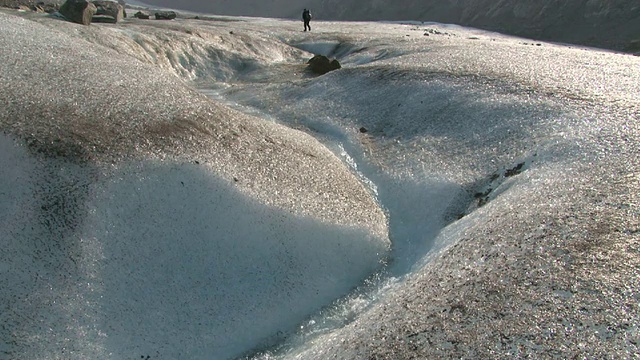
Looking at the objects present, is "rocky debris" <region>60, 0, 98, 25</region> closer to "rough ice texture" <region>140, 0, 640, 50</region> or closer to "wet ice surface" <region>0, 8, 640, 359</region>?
"wet ice surface" <region>0, 8, 640, 359</region>

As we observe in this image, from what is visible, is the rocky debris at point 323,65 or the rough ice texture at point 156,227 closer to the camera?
the rough ice texture at point 156,227

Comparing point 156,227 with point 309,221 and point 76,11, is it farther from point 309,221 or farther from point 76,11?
point 76,11

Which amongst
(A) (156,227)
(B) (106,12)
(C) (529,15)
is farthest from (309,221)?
(C) (529,15)

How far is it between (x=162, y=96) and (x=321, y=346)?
11.4 metres

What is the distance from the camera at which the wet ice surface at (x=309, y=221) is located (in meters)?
8.96

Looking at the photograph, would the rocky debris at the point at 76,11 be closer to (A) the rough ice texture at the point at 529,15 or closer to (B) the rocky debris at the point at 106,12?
(B) the rocky debris at the point at 106,12

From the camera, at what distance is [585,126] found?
49.9ft

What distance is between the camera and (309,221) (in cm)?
1338

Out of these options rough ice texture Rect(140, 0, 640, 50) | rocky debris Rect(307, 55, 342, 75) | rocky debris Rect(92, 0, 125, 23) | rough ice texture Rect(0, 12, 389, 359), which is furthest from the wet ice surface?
rough ice texture Rect(140, 0, 640, 50)

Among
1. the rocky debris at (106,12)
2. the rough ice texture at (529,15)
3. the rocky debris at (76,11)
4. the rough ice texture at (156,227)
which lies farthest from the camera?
the rough ice texture at (529,15)

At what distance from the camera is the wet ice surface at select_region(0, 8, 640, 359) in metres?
8.96

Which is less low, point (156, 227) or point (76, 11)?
point (76, 11)

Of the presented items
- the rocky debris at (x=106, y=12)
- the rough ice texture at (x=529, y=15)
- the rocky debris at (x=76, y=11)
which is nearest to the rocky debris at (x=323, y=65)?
the rocky debris at (x=76, y=11)

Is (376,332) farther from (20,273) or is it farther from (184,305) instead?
(20,273)
